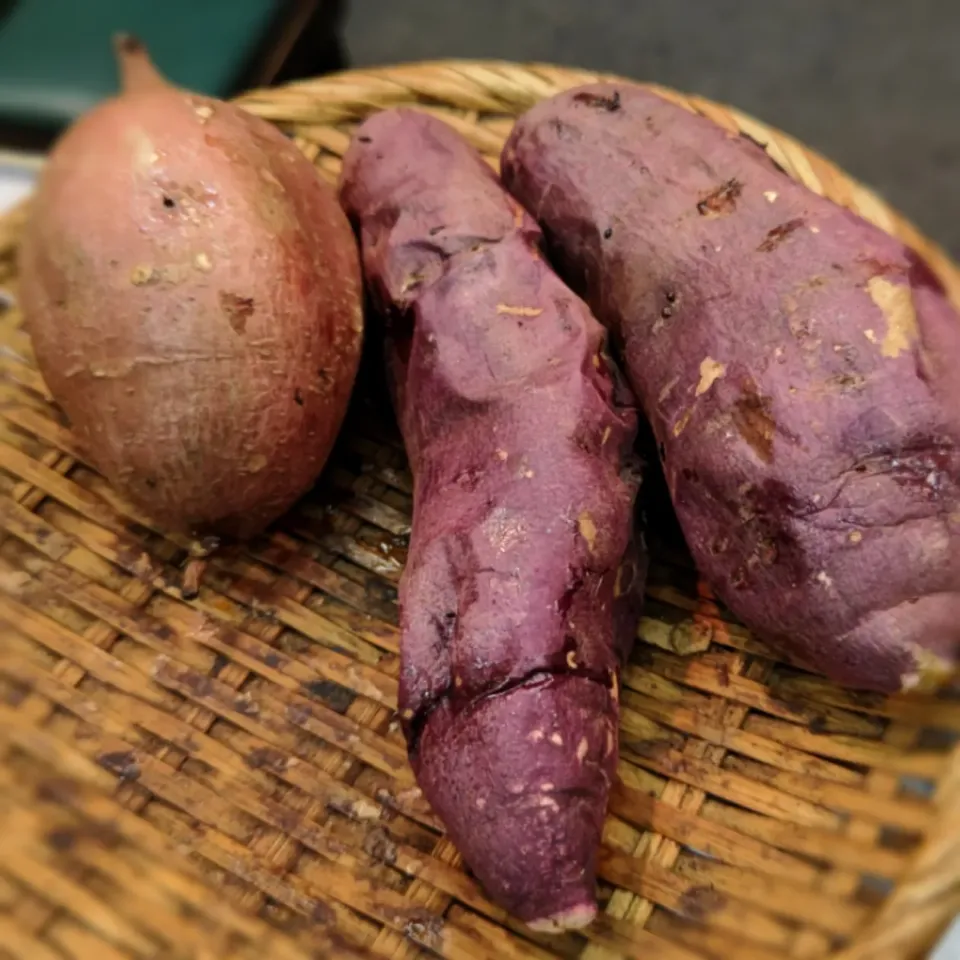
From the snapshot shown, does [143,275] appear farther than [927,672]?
Yes

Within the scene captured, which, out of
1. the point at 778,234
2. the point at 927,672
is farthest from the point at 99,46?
the point at 927,672

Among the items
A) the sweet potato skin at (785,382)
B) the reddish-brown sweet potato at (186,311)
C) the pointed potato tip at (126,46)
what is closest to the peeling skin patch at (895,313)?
the sweet potato skin at (785,382)

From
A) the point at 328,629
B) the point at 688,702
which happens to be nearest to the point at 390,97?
the point at 328,629

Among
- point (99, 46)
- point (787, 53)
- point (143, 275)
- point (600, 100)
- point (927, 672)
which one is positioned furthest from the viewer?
point (787, 53)

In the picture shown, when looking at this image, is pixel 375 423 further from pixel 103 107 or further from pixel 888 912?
pixel 888 912

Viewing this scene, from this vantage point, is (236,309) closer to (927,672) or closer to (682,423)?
(682,423)
